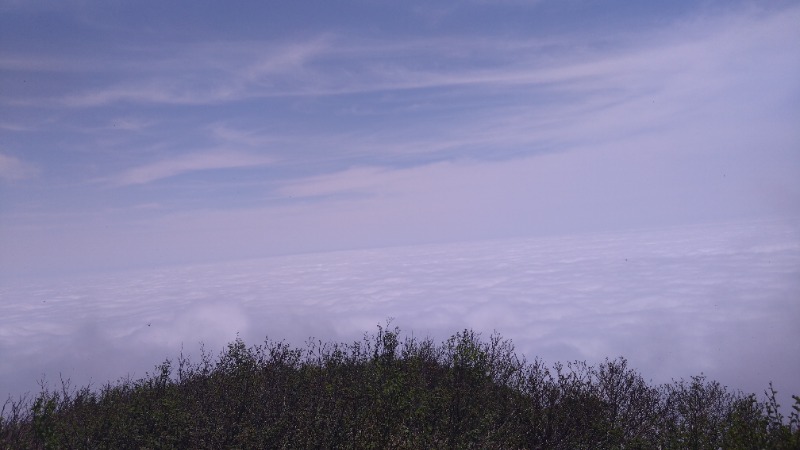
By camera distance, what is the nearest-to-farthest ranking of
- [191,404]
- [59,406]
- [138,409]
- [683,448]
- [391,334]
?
[683,448] → [138,409] → [191,404] → [59,406] → [391,334]

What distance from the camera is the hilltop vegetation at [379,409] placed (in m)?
53.4

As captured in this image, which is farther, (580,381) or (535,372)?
(535,372)

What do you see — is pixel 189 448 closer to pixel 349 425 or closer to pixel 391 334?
pixel 349 425

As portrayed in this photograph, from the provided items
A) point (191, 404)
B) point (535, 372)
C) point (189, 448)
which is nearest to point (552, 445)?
point (535, 372)

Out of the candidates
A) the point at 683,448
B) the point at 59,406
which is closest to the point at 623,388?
the point at 683,448

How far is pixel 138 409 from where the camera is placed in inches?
2640

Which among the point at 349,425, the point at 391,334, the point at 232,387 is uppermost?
→ the point at 391,334

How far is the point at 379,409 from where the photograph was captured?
55.9m

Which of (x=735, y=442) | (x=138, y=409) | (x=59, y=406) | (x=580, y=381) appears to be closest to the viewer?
(x=735, y=442)

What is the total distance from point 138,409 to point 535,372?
49899mm

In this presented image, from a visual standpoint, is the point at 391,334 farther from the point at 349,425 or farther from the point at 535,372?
the point at 349,425

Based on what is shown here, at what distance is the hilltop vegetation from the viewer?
53375 mm

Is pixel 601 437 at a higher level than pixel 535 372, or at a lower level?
lower

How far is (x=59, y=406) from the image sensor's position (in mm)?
82000
